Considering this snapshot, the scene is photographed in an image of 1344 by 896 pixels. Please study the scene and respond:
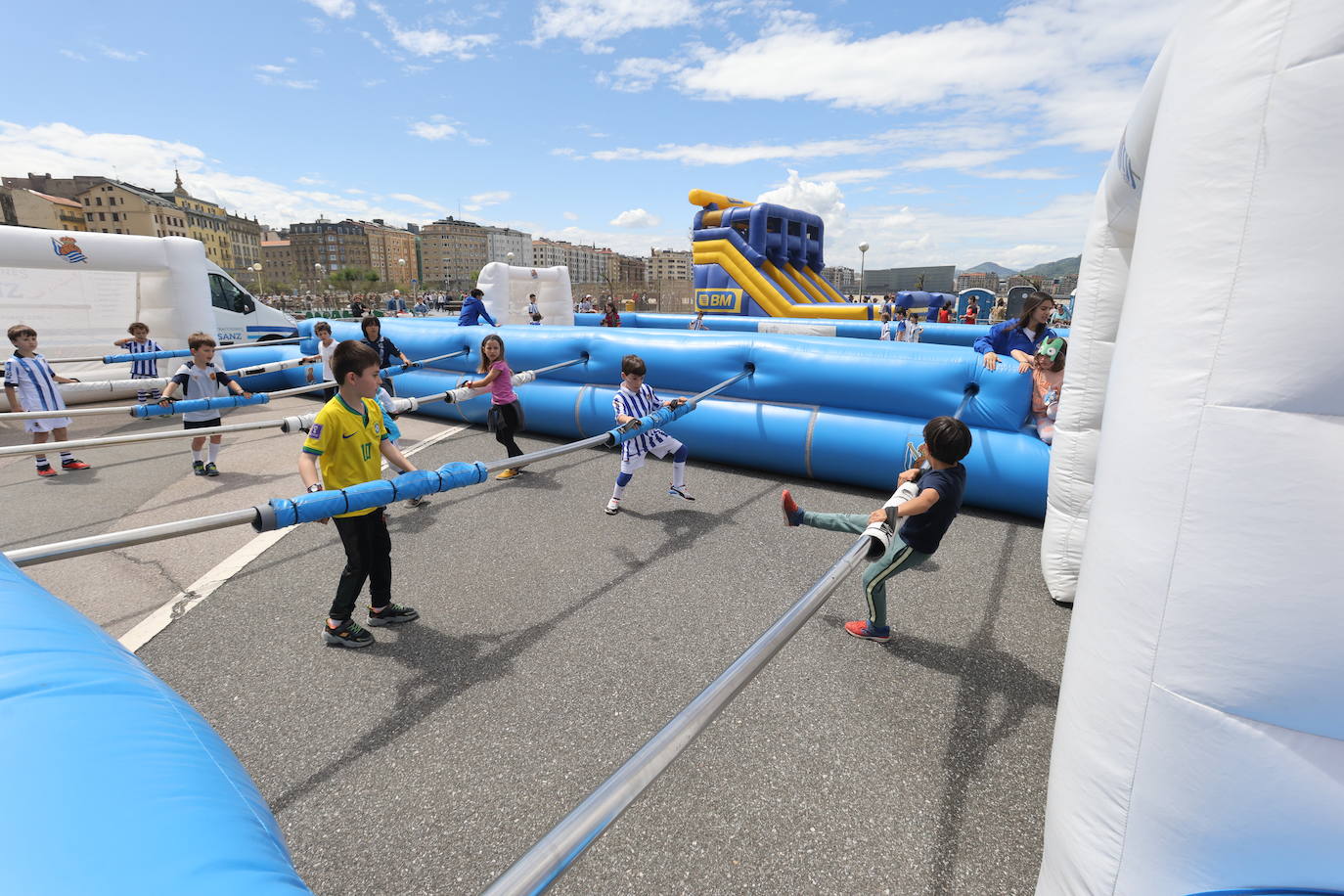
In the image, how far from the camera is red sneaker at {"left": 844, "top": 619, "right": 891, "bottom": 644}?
3.33 m

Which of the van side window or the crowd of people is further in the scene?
the van side window

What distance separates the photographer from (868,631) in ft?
11.0

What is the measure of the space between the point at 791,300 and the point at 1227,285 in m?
18.9

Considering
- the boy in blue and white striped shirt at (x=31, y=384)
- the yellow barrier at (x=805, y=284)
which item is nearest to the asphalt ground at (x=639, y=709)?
the boy in blue and white striped shirt at (x=31, y=384)

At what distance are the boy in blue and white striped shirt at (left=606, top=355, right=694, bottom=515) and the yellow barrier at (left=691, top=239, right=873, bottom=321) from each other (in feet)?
41.9

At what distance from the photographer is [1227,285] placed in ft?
3.99

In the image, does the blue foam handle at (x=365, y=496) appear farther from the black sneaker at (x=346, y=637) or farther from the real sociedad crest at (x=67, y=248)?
the real sociedad crest at (x=67, y=248)

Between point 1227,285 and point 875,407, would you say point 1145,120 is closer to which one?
point 1227,285

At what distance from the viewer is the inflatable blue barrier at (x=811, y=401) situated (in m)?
4.94

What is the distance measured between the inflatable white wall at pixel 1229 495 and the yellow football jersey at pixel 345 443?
10.6 ft

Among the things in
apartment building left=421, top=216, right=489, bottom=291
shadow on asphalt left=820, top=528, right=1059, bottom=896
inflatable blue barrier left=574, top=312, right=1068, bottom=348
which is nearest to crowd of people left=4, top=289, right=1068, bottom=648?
shadow on asphalt left=820, top=528, right=1059, bottom=896

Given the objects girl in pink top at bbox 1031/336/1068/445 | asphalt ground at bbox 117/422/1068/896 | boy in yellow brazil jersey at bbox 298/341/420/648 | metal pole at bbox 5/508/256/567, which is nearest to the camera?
metal pole at bbox 5/508/256/567

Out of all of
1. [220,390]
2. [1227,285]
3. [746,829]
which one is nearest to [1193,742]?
[1227,285]

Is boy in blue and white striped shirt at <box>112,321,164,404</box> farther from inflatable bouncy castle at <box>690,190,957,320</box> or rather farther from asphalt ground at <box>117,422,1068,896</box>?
inflatable bouncy castle at <box>690,190,957,320</box>
